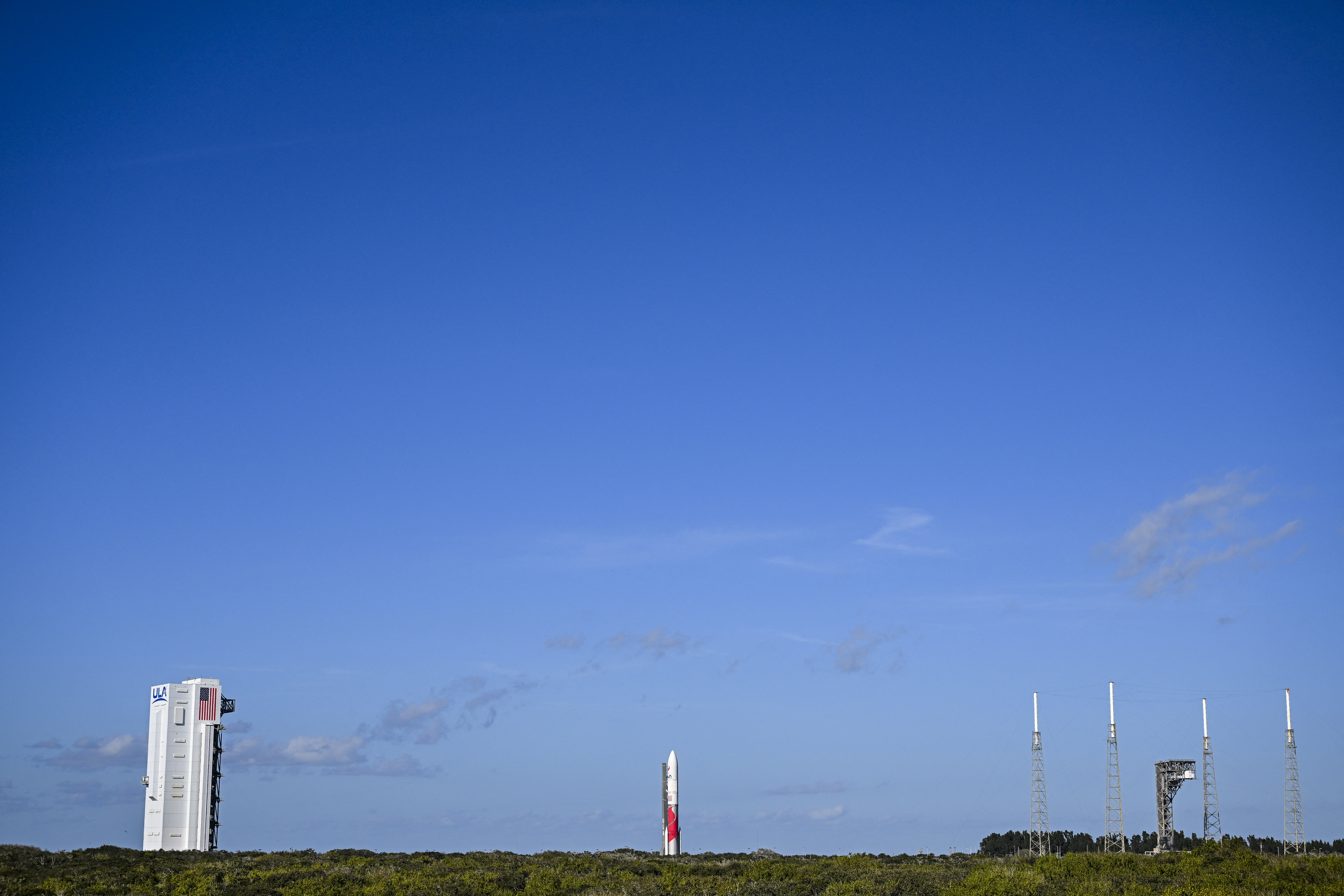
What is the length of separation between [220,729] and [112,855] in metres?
11.1

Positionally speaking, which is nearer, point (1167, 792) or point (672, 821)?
point (672, 821)

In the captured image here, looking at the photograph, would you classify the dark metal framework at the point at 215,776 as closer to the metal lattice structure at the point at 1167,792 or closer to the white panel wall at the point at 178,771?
the white panel wall at the point at 178,771

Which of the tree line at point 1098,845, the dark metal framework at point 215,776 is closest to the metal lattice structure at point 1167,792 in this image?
the tree line at point 1098,845

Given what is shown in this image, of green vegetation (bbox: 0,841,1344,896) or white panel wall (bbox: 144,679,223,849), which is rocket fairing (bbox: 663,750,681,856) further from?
white panel wall (bbox: 144,679,223,849)

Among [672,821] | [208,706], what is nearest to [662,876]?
[672,821]

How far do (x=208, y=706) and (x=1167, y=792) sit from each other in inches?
2264

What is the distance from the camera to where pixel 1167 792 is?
7588 centimetres

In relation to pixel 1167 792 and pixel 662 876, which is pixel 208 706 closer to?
pixel 662 876

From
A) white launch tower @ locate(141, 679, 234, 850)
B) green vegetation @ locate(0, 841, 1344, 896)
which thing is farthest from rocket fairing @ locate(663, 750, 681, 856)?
white launch tower @ locate(141, 679, 234, 850)

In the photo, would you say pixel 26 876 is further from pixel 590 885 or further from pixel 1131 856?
pixel 1131 856

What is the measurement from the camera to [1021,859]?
55.5 metres

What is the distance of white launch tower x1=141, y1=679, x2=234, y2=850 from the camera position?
64.5 metres

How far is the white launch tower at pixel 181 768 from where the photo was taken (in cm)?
6450

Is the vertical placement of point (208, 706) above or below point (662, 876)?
above
